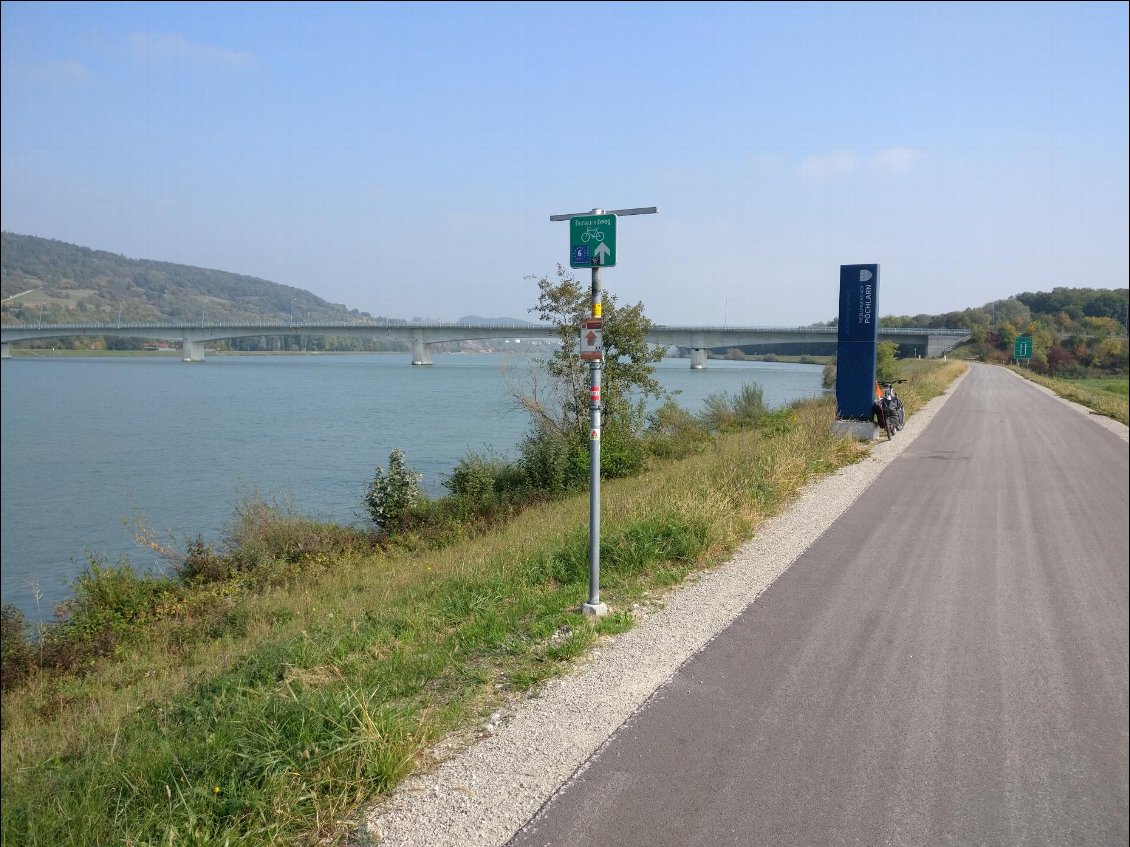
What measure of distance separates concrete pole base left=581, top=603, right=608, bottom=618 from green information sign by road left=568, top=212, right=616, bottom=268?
2.67 m

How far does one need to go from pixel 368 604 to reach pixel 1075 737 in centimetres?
719

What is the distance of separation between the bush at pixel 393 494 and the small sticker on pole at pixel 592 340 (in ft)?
36.0

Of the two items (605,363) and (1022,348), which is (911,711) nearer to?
(1022,348)

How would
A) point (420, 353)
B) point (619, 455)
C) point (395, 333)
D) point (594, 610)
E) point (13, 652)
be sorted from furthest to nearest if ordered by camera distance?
1. point (420, 353)
2. point (395, 333)
3. point (619, 455)
4. point (13, 652)
5. point (594, 610)

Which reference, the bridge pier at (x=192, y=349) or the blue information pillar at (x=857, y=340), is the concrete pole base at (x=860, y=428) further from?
the bridge pier at (x=192, y=349)

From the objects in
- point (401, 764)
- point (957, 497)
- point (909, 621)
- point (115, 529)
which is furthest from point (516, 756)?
point (115, 529)

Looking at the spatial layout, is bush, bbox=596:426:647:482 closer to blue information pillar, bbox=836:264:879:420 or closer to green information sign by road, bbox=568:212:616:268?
blue information pillar, bbox=836:264:879:420

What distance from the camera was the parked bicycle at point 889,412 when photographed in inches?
700

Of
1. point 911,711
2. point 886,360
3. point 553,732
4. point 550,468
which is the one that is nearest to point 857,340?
point 550,468

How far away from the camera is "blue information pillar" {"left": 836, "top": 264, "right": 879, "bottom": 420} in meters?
16.8

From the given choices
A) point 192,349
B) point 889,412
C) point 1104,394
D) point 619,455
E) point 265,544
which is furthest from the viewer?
point 192,349

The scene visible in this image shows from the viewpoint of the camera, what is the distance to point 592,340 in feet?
19.4

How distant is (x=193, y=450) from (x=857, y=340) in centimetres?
2176

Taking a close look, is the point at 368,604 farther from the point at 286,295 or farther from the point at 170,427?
the point at 286,295
